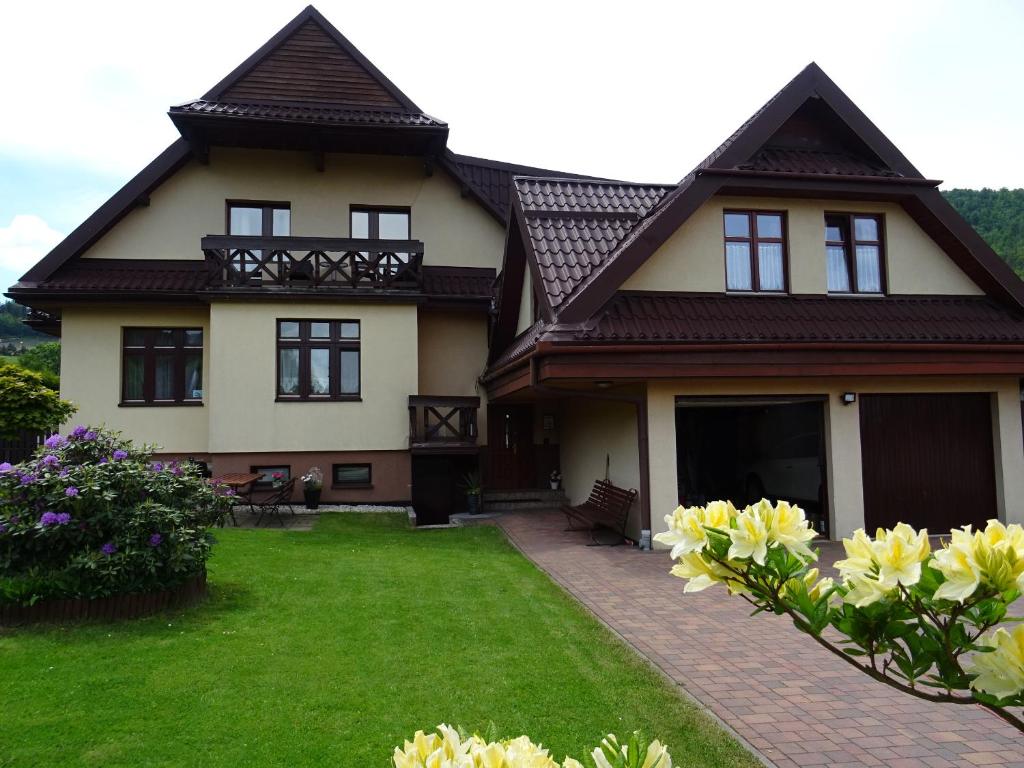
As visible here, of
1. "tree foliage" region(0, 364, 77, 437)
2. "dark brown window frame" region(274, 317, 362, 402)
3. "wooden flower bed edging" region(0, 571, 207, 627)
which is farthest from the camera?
"dark brown window frame" region(274, 317, 362, 402)

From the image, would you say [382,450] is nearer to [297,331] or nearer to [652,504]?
[297,331]

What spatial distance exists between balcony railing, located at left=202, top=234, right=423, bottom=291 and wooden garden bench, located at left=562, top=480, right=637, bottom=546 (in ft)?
22.7

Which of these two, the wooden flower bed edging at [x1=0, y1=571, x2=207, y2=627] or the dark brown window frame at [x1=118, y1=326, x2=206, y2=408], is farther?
the dark brown window frame at [x1=118, y1=326, x2=206, y2=408]

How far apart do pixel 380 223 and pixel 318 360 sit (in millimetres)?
4243

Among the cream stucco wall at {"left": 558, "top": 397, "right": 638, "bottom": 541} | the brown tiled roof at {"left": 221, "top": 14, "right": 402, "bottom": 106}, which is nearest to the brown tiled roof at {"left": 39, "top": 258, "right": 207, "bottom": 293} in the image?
the brown tiled roof at {"left": 221, "top": 14, "right": 402, "bottom": 106}

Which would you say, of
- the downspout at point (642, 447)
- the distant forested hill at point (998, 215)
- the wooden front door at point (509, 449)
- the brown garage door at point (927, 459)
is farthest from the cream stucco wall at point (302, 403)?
the distant forested hill at point (998, 215)

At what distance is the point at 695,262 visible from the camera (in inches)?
438

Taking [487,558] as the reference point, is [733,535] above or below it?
above

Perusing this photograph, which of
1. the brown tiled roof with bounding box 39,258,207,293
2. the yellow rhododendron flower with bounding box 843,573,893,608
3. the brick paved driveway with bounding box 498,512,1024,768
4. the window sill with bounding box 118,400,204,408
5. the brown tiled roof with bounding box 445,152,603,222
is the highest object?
the brown tiled roof with bounding box 445,152,603,222

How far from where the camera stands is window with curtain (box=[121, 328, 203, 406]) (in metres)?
15.7

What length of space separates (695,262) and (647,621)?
646 cm

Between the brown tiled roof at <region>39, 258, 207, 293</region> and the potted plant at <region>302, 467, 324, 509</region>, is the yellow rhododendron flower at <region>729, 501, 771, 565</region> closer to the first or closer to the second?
the potted plant at <region>302, 467, 324, 509</region>

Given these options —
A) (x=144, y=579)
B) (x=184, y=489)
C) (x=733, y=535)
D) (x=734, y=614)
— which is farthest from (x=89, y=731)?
(x=734, y=614)

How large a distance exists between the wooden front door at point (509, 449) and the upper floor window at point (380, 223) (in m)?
5.17
